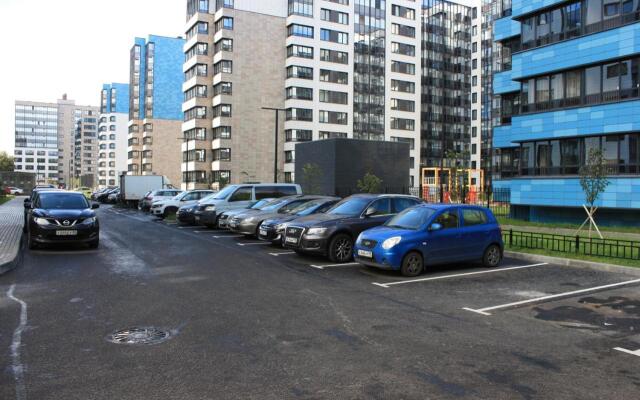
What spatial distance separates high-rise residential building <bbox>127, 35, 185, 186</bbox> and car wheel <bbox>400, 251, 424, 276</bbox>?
327 feet

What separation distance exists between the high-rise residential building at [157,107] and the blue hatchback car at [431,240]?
98.9 metres

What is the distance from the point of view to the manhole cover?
6.14 m

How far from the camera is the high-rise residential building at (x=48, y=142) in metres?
180

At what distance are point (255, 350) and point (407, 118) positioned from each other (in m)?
79.6

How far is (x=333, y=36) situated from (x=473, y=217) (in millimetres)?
67947

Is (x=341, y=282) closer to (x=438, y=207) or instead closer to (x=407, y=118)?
(x=438, y=207)

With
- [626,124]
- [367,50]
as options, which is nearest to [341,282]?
[626,124]

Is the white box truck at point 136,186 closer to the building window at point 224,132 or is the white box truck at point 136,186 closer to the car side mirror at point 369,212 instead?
the building window at point 224,132

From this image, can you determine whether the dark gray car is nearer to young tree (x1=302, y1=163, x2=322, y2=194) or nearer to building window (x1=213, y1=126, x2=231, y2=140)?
young tree (x1=302, y1=163, x2=322, y2=194)

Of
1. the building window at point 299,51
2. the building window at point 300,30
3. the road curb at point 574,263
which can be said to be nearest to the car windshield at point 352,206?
the road curb at point 574,263

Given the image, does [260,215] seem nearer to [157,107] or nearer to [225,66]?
[225,66]

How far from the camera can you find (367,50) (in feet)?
259

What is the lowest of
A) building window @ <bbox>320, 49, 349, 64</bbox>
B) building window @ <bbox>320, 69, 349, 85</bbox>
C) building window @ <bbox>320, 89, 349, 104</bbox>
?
building window @ <bbox>320, 89, 349, 104</bbox>

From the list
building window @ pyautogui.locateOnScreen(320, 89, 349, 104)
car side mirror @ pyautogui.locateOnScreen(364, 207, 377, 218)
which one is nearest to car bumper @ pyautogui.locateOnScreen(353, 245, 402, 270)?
car side mirror @ pyautogui.locateOnScreen(364, 207, 377, 218)
